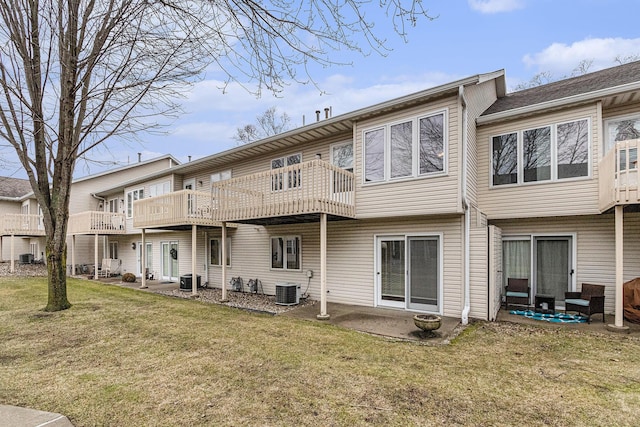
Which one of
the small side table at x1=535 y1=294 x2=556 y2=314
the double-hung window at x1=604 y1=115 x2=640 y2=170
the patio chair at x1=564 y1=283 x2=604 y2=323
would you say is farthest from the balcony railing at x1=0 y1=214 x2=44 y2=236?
the double-hung window at x1=604 y1=115 x2=640 y2=170

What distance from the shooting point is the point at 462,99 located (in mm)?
7164

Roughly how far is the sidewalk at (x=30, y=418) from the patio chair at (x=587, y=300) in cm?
900

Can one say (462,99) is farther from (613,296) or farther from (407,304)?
(613,296)

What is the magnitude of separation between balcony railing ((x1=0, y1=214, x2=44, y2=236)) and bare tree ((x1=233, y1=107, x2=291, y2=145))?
13.8 metres

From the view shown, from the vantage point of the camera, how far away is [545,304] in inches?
322

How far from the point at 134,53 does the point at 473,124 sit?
25.6 feet

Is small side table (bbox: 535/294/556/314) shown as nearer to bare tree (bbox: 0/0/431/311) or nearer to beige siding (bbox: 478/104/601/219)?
beige siding (bbox: 478/104/601/219)

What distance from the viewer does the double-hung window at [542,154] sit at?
7.77 m

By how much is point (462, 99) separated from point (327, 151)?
419cm

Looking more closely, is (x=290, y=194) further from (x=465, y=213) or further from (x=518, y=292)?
(x=518, y=292)

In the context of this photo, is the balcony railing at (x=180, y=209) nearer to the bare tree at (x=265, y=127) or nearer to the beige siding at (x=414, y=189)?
the beige siding at (x=414, y=189)

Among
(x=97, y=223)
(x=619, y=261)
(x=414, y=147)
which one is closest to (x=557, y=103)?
(x=414, y=147)

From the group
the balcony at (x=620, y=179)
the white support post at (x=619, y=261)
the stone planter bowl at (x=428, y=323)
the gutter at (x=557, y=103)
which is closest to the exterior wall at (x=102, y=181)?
the gutter at (x=557, y=103)

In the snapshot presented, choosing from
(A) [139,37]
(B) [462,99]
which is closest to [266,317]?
(A) [139,37]
